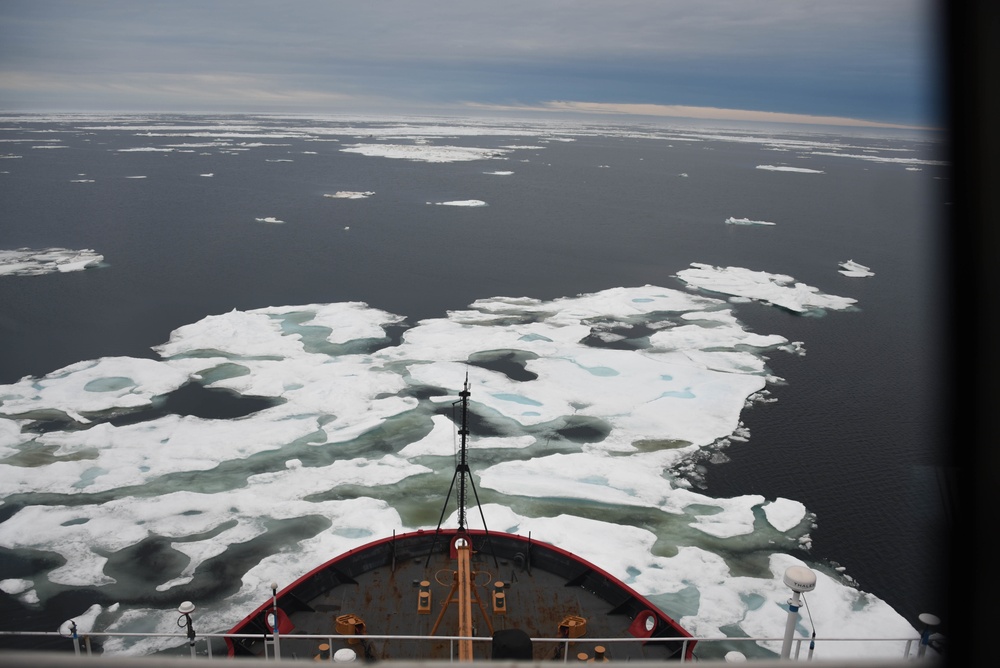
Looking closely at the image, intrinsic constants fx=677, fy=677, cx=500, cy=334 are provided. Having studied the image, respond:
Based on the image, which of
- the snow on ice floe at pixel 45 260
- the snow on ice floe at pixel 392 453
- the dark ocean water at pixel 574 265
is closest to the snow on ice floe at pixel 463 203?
the dark ocean water at pixel 574 265

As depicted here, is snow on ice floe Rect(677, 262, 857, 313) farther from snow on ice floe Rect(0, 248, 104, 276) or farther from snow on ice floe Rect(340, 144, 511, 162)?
snow on ice floe Rect(340, 144, 511, 162)

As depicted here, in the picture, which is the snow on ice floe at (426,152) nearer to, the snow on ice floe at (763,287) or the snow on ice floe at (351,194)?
the snow on ice floe at (351,194)

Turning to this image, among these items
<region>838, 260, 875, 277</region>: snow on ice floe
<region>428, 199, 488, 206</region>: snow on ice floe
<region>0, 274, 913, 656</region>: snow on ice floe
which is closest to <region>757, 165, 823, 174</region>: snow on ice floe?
<region>428, 199, 488, 206</region>: snow on ice floe

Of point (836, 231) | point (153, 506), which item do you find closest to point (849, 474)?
point (153, 506)

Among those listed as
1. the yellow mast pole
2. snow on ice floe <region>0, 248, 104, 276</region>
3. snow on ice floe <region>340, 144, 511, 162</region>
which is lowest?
the yellow mast pole

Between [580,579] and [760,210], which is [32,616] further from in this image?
[760,210]

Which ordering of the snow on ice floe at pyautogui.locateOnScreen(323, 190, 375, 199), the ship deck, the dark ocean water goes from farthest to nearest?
the snow on ice floe at pyautogui.locateOnScreen(323, 190, 375, 199) → the dark ocean water → the ship deck
